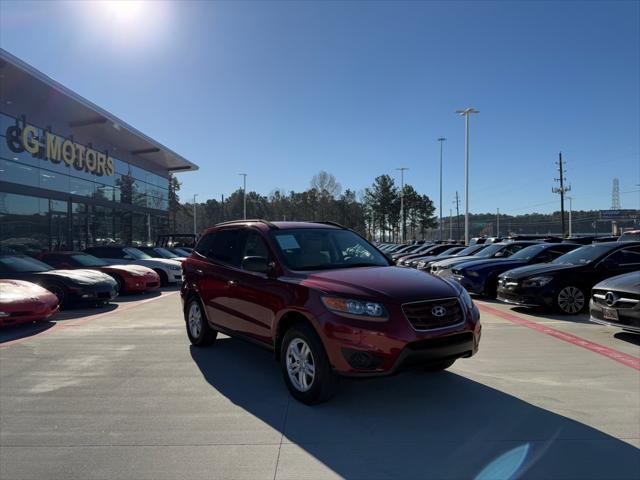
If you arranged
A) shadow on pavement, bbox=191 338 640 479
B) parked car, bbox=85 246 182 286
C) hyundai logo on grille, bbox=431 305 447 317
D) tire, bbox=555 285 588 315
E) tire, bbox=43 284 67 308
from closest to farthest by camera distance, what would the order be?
shadow on pavement, bbox=191 338 640 479 → hyundai logo on grille, bbox=431 305 447 317 → tire, bbox=555 285 588 315 → tire, bbox=43 284 67 308 → parked car, bbox=85 246 182 286

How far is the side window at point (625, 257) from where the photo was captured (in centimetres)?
994

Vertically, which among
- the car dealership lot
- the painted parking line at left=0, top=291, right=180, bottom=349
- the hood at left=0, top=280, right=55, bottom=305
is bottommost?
the painted parking line at left=0, top=291, right=180, bottom=349

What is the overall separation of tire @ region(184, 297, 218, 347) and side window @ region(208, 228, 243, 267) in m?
0.80

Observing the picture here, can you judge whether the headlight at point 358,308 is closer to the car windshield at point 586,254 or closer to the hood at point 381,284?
the hood at point 381,284

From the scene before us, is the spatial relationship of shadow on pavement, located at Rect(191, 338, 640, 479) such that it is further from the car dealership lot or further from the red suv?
the red suv

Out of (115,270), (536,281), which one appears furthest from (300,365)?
(115,270)

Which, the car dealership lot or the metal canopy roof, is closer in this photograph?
the car dealership lot

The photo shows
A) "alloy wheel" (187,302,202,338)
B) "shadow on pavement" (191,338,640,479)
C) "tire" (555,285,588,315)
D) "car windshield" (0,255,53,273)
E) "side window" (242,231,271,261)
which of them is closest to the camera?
"shadow on pavement" (191,338,640,479)

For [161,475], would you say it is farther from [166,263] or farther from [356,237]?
[166,263]

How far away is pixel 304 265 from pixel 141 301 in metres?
9.15

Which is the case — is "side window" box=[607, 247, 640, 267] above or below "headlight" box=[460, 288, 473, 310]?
above

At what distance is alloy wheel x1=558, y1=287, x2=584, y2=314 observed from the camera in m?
9.61

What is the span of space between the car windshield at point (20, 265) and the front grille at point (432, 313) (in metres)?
10.2

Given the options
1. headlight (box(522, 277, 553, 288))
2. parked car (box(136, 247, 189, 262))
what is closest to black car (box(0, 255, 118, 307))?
parked car (box(136, 247, 189, 262))
